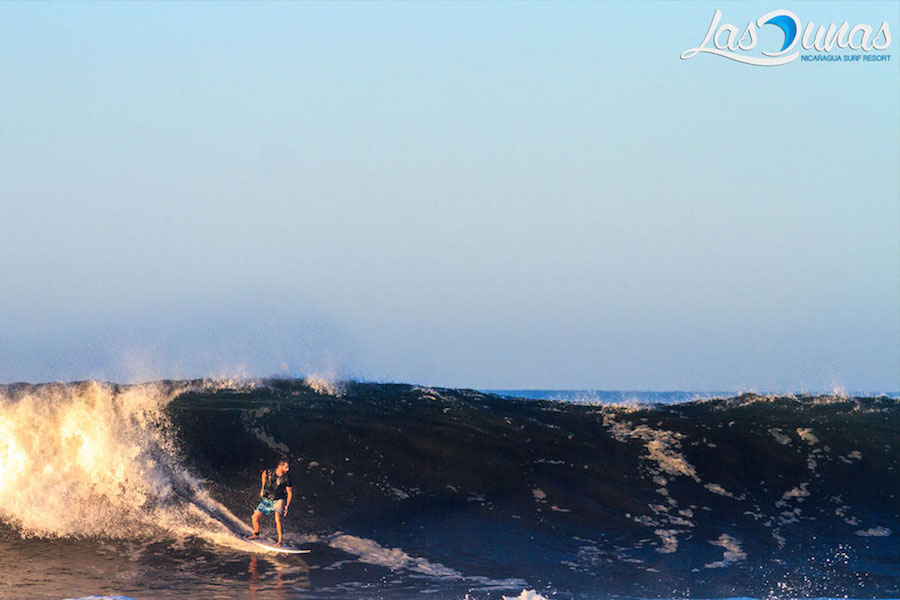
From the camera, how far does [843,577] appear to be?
34.0ft

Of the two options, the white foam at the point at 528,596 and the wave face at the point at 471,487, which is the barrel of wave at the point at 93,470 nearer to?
the wave face at the point at 471,487

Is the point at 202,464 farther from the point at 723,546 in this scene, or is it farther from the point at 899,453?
the point at 899,453

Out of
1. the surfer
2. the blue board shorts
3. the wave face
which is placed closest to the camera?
the wave face

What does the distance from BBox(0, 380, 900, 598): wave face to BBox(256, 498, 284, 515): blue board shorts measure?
0.38 meters

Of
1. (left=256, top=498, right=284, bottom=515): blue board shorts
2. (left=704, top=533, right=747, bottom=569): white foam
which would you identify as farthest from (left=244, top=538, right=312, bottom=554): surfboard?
(left=704, top=533, right=747, bottom=569): white foam

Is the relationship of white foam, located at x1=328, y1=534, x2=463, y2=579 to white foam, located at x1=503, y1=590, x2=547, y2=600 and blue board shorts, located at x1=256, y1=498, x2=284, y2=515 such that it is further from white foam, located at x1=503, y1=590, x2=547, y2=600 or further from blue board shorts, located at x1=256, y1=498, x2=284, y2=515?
white foam, located at x1=503, y1=590, x2=547, y2=600

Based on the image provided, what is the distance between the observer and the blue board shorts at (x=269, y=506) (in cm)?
1130

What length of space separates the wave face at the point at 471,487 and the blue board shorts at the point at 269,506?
0.38 metres

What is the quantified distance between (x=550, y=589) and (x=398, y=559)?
2070mm

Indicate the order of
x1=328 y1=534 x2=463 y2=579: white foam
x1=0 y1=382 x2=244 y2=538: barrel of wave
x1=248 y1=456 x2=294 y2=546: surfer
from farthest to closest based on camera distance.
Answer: x1=0 y1=382 x2=244 y2=538: barrel of wave, x1=248 y1=456 x2=294 y2=546: surfer, x1=328 y1=534 x2=463 y2=579: white foam

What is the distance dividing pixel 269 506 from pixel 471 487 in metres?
3.48

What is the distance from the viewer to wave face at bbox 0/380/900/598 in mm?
10336

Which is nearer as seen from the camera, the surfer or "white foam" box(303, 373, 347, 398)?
the surfer

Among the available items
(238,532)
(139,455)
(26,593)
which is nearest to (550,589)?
(238,532)
